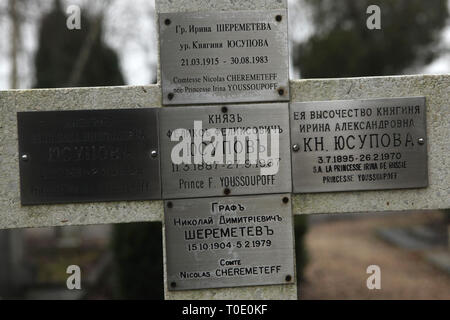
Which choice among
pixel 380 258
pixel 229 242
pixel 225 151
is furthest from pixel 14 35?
pixel 229 242

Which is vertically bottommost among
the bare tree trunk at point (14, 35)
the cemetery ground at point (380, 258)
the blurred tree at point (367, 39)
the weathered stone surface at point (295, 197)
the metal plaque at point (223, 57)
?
the cemetery ground at point (380, 258)

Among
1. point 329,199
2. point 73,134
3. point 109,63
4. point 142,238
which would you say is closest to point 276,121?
point 329,199

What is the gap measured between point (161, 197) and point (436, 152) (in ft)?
5.02

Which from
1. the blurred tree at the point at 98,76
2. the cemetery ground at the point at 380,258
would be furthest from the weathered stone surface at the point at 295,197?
the cemetery ground at the point at 380,258

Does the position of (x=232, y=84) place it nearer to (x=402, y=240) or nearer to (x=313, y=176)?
(x=313, y=176)

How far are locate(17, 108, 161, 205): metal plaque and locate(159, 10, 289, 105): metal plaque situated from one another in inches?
10.1

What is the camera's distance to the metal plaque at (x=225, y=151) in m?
2.97

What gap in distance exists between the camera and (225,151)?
2.98 metres

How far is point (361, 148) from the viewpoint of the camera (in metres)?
A: 3.01

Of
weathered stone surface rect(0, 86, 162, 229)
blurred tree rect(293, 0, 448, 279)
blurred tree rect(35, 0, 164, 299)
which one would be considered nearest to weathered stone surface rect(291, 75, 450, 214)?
weathered stone surface rect(0, 86, 162, 229)

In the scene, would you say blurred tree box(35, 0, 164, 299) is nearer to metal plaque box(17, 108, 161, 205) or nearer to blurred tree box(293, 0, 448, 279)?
metal plaque box(17, 108, 161, 205)

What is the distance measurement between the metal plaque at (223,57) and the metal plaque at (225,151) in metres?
0.07

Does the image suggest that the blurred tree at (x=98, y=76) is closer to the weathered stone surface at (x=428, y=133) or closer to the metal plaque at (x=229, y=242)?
the metal plaque at (x=229, y=242)

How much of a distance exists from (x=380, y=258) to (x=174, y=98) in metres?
8.08
